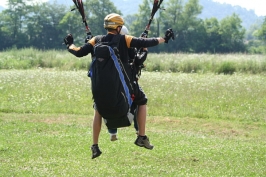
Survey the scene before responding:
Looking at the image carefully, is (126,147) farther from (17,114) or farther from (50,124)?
(17,114)

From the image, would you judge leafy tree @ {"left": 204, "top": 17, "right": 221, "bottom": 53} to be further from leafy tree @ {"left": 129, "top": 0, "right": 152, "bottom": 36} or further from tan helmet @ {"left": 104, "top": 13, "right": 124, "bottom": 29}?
tan helmet @ {"left": 104, "top": 13, "right": 124, "bottom": 29}

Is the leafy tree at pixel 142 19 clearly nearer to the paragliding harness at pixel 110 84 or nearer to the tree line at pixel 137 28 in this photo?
the tree line at pixel 137 28

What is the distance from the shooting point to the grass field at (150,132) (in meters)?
8.49

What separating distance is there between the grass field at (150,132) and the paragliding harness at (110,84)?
2519mm

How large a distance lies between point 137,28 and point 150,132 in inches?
2737

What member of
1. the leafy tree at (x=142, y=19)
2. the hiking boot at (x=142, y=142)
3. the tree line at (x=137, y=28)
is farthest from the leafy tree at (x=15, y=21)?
the hiking boot at (x=142, y=142)

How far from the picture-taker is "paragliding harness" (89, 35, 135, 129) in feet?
18.4

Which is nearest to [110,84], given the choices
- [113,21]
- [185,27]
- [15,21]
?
[113,21]

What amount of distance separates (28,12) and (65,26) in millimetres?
7660

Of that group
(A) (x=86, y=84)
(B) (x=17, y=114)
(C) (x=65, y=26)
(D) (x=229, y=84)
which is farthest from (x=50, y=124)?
(C) (x=65, y=26)

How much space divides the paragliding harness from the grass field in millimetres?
2519

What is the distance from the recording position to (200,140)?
36.0ft

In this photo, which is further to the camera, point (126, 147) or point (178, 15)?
point (178, 15)

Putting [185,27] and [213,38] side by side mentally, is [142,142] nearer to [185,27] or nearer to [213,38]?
[185,27]
